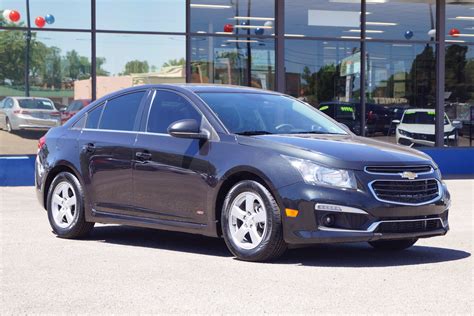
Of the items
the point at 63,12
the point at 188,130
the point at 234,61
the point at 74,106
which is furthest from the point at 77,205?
the point at 234,61

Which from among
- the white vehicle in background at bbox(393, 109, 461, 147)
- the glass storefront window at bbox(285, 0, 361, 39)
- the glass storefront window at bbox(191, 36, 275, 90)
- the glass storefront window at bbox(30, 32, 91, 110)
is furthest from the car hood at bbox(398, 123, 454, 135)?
the glass storefront window at bbox(30, 32, 91, 110)

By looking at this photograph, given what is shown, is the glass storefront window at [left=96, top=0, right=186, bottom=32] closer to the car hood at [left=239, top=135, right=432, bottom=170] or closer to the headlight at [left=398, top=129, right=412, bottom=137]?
the headlight at [left=398, top=129, right=412, bottom=137]

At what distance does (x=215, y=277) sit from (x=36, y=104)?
412 inches

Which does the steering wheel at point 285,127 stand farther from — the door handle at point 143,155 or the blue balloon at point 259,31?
the blue balloon at point 259,31

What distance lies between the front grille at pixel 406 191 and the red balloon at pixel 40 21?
10501 mm

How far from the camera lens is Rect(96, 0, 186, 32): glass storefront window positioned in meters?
17.3

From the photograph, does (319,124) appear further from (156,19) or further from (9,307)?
(156,19)

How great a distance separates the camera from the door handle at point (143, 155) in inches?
341

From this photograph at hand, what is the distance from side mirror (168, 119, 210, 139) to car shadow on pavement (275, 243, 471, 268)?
129 cm

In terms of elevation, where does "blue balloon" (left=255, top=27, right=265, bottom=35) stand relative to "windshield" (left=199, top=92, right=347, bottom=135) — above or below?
above

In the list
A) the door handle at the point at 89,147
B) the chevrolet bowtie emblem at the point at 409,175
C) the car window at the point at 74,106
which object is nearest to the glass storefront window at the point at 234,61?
the car window at the point at 74,106

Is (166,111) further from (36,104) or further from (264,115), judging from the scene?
(36,104)

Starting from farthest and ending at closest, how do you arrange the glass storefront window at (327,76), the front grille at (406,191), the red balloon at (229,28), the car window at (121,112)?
the glass storefront window at (327,76), the red balloon at (229,28), the car window at (121,112), the front grille at (406,191)

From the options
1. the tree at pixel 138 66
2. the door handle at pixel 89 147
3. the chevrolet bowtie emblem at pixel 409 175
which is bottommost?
the chevrolet bowtie emblem at pixel 409 175
